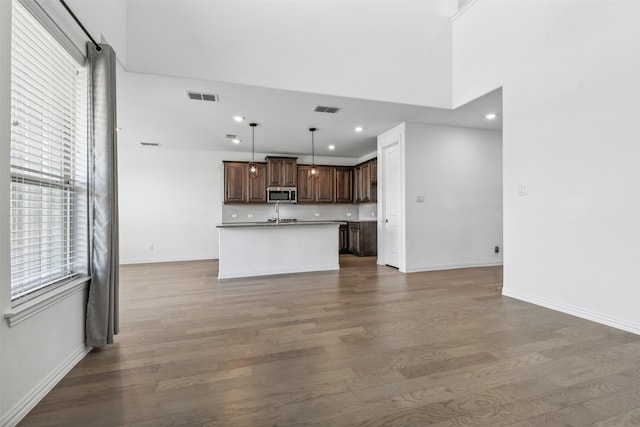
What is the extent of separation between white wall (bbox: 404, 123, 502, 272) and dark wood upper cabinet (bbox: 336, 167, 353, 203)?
Result: 9.74ft

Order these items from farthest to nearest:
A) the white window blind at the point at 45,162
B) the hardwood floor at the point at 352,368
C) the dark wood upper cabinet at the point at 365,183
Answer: the dark wood upper cabinet at the point at 365,183, the white window blind at the point at 45,162, the hardwood floor at the point at 352,368

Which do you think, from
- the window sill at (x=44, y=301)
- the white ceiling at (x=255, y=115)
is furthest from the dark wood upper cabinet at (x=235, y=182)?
the window sill at (x=44, y=301)

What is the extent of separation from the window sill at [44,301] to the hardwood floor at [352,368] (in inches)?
20.0

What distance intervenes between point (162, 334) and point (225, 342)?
25.3 inches

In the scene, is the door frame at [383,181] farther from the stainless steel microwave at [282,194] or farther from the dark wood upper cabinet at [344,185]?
the stainless steel microwave at [282,194]

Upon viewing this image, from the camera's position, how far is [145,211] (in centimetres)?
667

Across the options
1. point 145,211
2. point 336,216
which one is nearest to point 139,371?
point 145,211

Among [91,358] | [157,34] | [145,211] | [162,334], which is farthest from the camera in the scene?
[145,211]

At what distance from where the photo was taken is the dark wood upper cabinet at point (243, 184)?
6.97 m

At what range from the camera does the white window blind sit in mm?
1657

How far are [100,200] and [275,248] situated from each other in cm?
305

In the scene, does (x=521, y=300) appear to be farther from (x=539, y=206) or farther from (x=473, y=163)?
(x=473, y=163)

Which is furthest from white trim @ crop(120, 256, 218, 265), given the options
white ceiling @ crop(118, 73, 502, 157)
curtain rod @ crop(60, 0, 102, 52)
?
curtain rod @ crop(60, 0, 102, 52)

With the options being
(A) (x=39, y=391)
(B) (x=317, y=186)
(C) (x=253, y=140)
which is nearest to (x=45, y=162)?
(A) (x=39, y=391)
